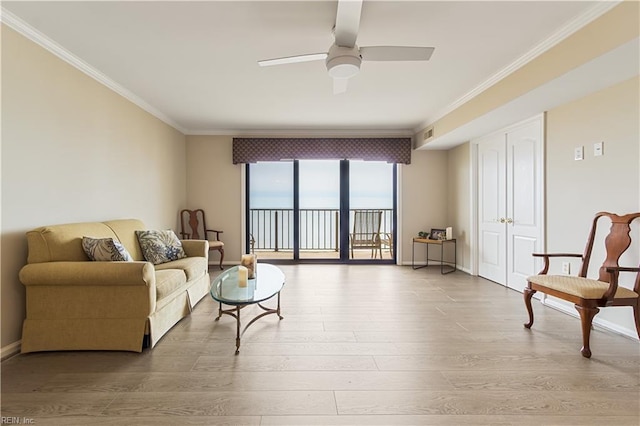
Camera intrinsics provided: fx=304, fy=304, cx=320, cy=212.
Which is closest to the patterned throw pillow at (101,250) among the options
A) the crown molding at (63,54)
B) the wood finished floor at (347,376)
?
the wood finished floor at (347,376)

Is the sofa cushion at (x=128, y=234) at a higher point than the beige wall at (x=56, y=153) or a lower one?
lower

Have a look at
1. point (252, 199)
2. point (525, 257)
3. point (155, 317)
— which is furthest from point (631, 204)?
point (252, 199)

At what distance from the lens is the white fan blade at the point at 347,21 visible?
1.78 meters

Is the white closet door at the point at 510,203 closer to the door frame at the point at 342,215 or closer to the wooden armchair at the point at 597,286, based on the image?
the wooden armchair at the point at 597,286

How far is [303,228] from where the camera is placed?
6.72 m

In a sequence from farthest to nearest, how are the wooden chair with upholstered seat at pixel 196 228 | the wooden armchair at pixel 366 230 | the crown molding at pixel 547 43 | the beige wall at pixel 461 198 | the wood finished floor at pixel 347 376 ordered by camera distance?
the wooden armchair at pixel 366 230 < the wooden chair with upholstered seat at pixel 196 228 < the beige wall at pixel 461 198 < the crown molding at pixel 547 43 < the wood finished floor at pixel 347 376

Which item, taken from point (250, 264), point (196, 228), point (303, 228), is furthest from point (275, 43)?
point (303, 228)

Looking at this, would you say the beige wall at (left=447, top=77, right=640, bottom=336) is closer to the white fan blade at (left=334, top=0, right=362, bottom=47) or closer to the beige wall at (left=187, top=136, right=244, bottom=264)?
the white fan blade at (left=334, top=0, right=362, bottom=47)

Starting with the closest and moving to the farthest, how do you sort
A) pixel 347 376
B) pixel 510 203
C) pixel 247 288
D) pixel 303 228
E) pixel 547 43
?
pixel 347 376, pixel 547 43, pixel 247 288, pixel 510 203, pixel 303 228

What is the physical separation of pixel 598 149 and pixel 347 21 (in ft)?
8.35

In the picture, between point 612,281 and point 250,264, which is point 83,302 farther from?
point 612,281

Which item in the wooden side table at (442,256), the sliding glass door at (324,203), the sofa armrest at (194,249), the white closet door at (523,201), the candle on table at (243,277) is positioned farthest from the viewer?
the sliding glass door at (324,203)

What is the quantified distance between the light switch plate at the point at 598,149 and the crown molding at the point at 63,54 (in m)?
4.72

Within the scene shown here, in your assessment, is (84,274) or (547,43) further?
(547,43)
